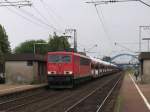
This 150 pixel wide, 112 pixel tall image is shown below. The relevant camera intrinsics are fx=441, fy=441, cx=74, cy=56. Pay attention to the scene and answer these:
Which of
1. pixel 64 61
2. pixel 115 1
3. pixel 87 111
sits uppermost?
pixel 115 1

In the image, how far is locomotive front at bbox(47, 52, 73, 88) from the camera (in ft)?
121

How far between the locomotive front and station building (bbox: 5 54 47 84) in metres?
7.03

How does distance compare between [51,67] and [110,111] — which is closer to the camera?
[110,111]

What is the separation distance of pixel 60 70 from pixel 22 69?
30.9 feet

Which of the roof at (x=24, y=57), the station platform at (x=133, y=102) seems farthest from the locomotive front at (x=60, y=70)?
the roof at (x=24, y=57)

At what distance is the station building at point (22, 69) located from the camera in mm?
45125

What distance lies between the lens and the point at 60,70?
37.4 metres

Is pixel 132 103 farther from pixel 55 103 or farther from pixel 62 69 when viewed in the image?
pixel 62 69

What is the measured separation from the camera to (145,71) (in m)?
49.3

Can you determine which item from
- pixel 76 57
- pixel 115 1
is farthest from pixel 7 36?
pixel 115 1

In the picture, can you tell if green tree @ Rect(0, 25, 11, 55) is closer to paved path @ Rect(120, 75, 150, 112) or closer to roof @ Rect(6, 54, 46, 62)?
roof @ Rect(6, 54, 46, 62)

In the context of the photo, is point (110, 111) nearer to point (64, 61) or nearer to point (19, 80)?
point (64, 61)

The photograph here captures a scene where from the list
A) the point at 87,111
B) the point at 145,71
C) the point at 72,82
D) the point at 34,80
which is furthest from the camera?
the point at 145,71

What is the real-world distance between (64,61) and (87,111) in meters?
17.6
